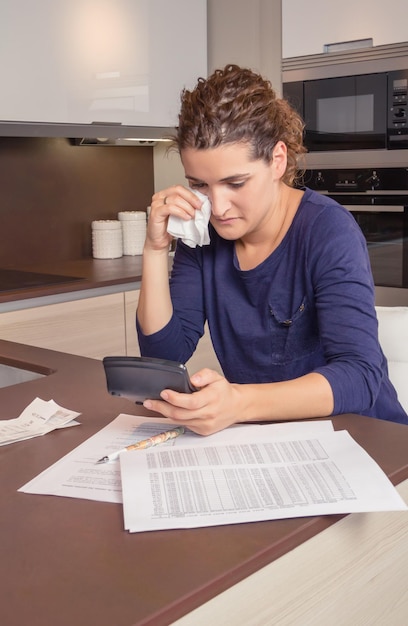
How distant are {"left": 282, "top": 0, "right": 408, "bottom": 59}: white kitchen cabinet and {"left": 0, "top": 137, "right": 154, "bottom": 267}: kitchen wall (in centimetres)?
93

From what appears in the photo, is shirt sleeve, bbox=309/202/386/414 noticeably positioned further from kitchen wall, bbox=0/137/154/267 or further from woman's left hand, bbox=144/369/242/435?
kitchen wall, bbox=0/137/154/267

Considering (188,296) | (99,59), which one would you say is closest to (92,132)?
(99,59)

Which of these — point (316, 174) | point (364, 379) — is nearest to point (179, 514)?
point (364, 379)

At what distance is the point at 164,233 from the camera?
1577 mm

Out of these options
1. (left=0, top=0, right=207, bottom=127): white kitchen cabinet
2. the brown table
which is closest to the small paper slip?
the brown table

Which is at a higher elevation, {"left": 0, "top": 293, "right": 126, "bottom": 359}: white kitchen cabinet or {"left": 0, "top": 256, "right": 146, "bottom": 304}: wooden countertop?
{"left": 0, "top": 256, "right": 146, "bottom": 304}: wooden countertop

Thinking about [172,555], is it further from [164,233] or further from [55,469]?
[164,233]

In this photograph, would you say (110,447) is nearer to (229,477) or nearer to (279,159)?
(229,477)

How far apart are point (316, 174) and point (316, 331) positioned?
1.75 m

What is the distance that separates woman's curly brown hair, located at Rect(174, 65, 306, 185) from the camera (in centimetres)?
140

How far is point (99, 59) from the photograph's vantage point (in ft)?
9.98

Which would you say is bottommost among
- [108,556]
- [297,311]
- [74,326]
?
[74,326]

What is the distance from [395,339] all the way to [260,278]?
0.31 meters

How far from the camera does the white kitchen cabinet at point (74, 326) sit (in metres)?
2.66
